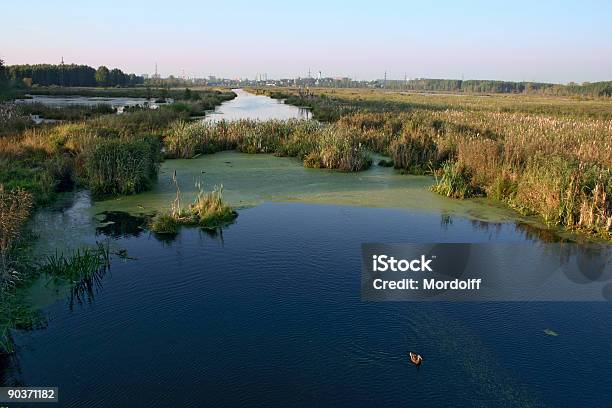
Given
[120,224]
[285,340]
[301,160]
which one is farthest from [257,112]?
[285,340]

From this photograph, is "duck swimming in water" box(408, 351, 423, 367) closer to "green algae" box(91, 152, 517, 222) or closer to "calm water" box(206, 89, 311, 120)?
"green algae" box(91, 152, 517, 222)

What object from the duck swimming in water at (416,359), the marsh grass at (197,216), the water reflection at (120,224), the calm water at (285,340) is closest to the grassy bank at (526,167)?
the calm water at (285,340)

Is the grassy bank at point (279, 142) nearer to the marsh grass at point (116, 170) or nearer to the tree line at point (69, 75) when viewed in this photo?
the marsh grass at point (116, 170)

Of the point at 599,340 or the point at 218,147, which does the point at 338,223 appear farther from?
the point at 218,147

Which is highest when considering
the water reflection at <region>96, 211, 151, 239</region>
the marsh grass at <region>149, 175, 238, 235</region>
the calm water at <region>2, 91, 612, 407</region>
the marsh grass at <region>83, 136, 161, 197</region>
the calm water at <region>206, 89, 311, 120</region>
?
the calm water at <region>206, 89, 311, 120</region>

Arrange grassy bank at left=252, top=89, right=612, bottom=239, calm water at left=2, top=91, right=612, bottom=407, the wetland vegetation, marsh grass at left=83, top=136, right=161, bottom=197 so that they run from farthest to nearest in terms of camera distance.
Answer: marsh grass at left=83, top=136, right=161, bottom=197 → grassy bank at left=252, top=89, right=612, bottom=239 → the wetland vegetation → calm water at left=2, top=91, right=612, bottom=407

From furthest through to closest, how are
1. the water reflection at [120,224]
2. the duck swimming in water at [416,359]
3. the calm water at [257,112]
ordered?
the calm water at [257,112]
the water reflection at [120,224]
the duck swimming in water at [416,359]

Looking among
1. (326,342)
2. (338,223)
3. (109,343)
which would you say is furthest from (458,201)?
(109,343)

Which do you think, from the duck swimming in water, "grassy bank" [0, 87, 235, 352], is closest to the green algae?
"grassy bank" [0, 87, 235, 352]
